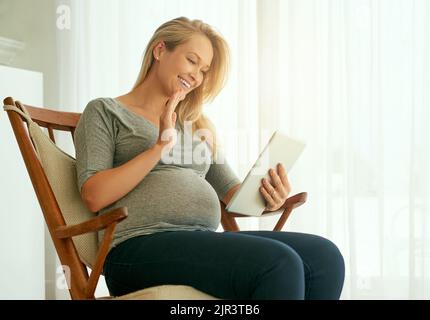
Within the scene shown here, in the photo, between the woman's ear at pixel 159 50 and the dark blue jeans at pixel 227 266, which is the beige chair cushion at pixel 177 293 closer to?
the dark blue jeans at pixel 227 266

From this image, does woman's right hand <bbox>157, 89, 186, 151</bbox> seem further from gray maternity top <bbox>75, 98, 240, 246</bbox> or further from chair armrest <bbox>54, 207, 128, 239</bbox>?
chair armrest <bbox>54, 207, 128, 239</bbox>

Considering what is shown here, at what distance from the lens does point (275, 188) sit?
59.8 inches

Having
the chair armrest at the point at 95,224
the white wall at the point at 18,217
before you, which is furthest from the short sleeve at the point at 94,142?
the white wall at the point at 18,217

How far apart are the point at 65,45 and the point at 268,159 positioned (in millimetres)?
1949

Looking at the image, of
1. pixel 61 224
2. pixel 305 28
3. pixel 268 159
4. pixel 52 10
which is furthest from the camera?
pixel 52 10

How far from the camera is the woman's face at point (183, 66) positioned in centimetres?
154

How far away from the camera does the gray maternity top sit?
132cm

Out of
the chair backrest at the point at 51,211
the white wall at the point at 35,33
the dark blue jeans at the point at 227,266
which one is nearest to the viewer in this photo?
the dark blue jeans at the point at 227,266

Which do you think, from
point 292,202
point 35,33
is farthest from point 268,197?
point 35,33

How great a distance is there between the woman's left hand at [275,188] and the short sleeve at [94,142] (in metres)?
0.39

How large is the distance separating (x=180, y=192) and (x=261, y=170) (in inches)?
8.4

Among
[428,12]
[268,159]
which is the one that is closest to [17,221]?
[268,159]

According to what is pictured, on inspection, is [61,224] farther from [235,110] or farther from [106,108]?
[235,110]

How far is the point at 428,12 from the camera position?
2389mm
